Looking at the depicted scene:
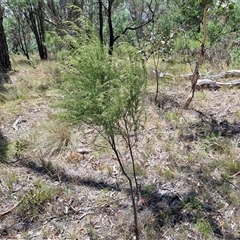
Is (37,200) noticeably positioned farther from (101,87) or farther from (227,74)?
(227,74)

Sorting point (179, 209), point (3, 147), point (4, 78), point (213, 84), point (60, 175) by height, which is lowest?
point (179, 209)

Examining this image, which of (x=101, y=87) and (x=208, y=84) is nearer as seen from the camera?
(x=101, y=87)

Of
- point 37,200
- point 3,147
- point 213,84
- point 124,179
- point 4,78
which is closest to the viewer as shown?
point 37,200

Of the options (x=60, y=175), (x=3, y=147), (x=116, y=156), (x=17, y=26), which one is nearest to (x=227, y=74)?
(x=116, y=156)

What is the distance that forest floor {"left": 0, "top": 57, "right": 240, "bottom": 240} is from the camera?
86.2 inches

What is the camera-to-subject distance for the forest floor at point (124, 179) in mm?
2189

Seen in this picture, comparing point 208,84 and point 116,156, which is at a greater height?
point 208,84

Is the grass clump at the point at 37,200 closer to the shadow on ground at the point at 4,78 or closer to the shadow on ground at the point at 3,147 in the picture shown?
the shadow on ground at the point at 3,147

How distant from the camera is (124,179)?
262 cm

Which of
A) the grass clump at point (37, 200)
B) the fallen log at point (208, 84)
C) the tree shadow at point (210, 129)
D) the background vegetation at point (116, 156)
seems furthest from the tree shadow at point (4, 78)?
the tree shadow at point (210, 129)

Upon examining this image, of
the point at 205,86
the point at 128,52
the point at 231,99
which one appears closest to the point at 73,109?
the point at 128,52

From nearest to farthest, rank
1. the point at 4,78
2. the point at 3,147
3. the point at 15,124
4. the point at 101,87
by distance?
the point at 101,87 → the point at 3,147 → the point at 15,124 → the point at 4,78

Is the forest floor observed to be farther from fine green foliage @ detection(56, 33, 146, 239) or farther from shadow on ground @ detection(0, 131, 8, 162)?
fine green foliage @ detection(56, 33, 146, 239)

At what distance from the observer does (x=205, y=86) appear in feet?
14.3
